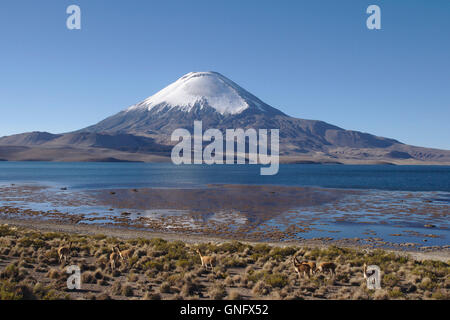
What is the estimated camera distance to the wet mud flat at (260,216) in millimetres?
28922

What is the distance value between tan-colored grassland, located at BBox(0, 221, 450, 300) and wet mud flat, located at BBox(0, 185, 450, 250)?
894cm

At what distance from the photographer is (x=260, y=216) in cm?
3922

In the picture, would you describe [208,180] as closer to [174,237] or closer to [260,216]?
[260,216]

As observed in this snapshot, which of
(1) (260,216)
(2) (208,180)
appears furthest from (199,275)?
(2) (208,180)

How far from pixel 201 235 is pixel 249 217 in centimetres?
1077

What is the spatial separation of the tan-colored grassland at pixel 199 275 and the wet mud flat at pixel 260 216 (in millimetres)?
8944

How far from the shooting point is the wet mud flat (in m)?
28.9

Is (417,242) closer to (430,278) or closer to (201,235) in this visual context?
(430,278)

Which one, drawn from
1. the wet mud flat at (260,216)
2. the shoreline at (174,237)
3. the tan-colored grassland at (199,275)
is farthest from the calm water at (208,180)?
the tan-colored grassland at (199,275)

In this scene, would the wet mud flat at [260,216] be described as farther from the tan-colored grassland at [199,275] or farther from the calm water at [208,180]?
the calm water at [208,180]

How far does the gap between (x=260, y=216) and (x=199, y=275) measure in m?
25.2

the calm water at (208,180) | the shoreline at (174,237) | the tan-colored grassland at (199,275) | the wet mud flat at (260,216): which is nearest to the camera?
the tan-colored grassland at (199,275)

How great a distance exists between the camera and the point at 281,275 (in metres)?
14.1
